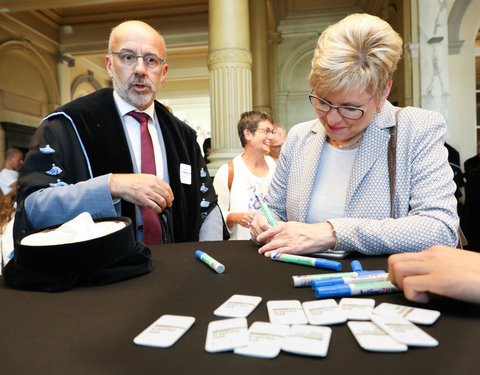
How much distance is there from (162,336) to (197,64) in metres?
17.9

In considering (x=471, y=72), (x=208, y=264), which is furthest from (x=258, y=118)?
(x=471, y=72)

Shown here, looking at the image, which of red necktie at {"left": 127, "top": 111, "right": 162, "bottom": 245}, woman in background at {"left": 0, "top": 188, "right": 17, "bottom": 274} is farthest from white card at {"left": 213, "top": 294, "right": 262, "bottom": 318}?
woman in background at {"left": 0, "top": 188, "right": 17, "bottom": 274}

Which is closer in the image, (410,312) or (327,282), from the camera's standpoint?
(410,312)

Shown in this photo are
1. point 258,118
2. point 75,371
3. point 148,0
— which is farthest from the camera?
point 148,0

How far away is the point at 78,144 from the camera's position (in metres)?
2.15

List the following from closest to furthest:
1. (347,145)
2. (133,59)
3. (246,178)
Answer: (347,145)
(133,59)
(246,178)

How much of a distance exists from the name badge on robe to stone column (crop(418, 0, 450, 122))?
364 cm

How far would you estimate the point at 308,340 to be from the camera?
708 mm

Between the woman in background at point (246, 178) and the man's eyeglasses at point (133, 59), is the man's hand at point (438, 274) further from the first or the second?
the woman in background at point (246, 178)

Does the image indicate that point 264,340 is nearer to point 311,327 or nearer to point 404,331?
point 311,327

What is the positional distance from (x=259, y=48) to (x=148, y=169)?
794cm

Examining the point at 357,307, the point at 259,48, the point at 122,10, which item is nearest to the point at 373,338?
the point at 357,307

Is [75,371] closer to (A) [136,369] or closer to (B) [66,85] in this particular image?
(A) [136,369]

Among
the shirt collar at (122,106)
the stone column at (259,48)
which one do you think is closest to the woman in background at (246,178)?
the shirt collar at (122,106)
